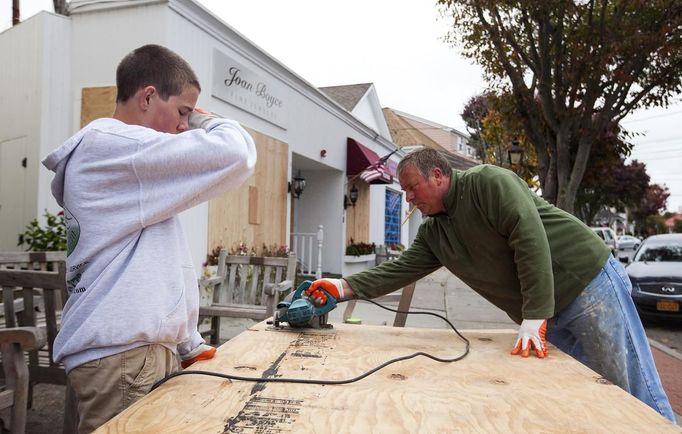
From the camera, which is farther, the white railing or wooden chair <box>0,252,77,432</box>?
the white railing

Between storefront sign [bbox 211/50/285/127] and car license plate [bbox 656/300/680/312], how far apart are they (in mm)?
6987

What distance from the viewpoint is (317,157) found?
37.5 ft

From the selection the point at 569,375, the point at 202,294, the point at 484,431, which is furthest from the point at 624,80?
the point at 484,431

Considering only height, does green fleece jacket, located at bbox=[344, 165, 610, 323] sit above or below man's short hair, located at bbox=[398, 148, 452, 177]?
below

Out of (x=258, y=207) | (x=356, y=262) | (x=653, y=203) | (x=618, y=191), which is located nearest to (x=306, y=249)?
(x=356, y=262)

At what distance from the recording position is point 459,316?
824cm

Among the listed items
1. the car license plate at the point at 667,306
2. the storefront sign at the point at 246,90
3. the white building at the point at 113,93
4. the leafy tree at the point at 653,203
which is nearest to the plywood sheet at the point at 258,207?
the white building at the point at 113,93

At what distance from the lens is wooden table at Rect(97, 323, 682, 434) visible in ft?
4.20

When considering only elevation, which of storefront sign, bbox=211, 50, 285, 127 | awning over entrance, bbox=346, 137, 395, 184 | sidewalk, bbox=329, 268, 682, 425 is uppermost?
storefront sign, bbox=211, 50, 285, 127

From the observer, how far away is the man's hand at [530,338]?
212cm

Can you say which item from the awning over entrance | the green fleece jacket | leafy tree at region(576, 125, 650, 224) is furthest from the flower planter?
leafy tree at region(576, 125, 650, 224)

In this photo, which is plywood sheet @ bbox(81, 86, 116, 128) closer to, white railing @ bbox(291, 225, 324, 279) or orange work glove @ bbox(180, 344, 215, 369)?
orange work glove @ bbox(180, 344, 215, 369)

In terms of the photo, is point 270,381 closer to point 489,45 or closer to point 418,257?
point 418,257

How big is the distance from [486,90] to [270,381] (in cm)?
1100
